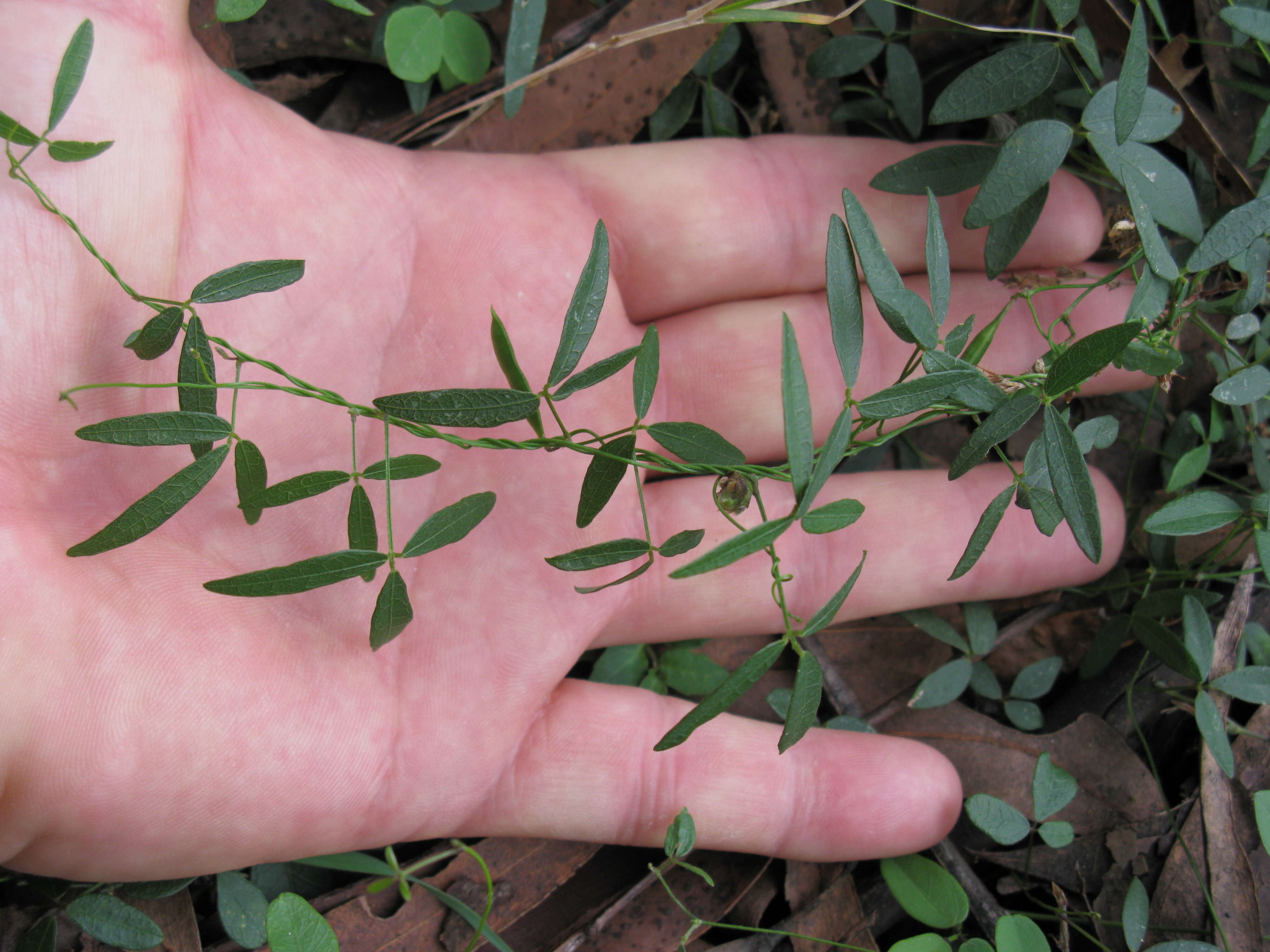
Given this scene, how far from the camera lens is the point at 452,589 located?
7.17ft

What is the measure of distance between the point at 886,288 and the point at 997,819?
4.75 ft

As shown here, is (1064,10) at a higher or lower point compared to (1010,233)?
higher

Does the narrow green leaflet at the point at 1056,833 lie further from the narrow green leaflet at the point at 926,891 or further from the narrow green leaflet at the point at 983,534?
the narrow green leaflet at the point at 983,534

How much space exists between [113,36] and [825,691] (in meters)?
2.50

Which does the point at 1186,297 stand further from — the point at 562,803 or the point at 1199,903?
the point at 562,803

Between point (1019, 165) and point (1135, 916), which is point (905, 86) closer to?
point (1019, 165)

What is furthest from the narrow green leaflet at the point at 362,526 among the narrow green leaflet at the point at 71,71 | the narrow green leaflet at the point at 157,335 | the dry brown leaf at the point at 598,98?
the dry brown leaf at the point at 598,98

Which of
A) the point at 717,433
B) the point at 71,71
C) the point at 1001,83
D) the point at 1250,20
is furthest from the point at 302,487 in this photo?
the point at 1250,20

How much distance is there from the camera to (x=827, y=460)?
1.31 m

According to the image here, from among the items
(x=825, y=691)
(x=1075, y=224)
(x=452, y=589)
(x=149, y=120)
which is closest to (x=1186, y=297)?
(x=1075, y=224)

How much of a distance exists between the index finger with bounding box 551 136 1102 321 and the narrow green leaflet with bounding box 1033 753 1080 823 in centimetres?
142

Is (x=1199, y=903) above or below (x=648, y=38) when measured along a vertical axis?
below

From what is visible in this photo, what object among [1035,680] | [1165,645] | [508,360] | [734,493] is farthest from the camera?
[1035,680]

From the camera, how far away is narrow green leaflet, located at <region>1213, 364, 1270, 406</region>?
1.96m
